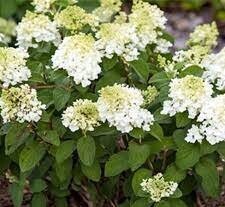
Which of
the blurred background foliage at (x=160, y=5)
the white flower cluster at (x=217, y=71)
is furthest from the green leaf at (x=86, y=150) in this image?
the blurred background foliage at (x=160, y=5)

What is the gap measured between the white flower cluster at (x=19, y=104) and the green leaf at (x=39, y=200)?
0.44m

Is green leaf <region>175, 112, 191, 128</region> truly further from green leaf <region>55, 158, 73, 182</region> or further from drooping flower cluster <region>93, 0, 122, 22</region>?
drooping flower cluster <region>93, 0, 122, 22</region>

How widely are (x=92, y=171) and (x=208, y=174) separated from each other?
389 millimetres

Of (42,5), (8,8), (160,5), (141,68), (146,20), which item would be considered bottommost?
(141,68)

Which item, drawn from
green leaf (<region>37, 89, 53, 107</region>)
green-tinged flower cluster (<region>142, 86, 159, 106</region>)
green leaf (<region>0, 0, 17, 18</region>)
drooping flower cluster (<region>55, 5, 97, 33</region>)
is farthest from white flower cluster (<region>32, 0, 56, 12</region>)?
green leaf (<region>0, 0, 17, 18</region>)

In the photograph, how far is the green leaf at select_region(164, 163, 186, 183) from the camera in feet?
8.73

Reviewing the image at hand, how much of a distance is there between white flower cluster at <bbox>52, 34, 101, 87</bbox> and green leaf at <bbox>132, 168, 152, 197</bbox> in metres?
0.35

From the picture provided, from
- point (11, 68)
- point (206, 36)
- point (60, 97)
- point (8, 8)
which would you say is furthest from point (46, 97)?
point (8, 8)

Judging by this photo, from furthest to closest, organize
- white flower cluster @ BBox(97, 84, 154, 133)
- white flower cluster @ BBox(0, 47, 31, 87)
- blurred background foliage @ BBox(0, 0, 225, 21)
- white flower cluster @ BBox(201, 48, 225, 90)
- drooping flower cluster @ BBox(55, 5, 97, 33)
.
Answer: blurred background foliage @ BBox(0, 0, 225, 21) → drooping flower cluster @ BBox(55, 5, 97, 33) → white flower cluster @ BBox(201, 48, 225, 90) → white flower cluster @ BBox(0, 47, 31, 87) → white flower cluster @ BBox(97, 84, 154, 133)

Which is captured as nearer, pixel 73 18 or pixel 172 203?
pixel 172 203

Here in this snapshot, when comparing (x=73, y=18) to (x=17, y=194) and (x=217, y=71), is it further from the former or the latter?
(x=17, y=194)

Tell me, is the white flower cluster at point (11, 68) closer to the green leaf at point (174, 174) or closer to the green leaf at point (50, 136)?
the green leaf at point (50, 136)

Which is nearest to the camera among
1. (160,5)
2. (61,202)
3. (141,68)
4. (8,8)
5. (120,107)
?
(120,107)

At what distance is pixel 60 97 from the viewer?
269 cm
